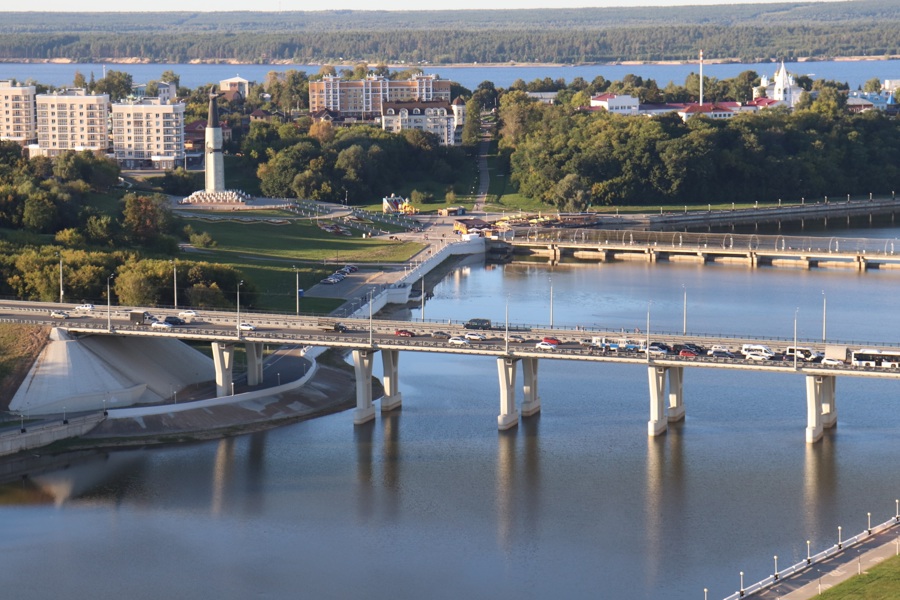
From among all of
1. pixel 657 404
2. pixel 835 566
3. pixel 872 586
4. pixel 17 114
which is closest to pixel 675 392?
pixel 657 404

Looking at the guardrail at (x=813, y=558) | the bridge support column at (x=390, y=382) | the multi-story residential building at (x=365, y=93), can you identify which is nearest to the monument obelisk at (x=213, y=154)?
the multi-story residential building at (x=365, y=93)

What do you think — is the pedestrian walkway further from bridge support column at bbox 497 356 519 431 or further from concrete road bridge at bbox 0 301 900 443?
bridge support column at bbox 497 356 519 431

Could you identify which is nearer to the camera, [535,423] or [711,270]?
[535,423]

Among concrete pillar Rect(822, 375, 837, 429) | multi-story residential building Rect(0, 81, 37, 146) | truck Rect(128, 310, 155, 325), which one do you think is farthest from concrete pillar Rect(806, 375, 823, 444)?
multi-story residential building Rect(0, 81, 37, 146)

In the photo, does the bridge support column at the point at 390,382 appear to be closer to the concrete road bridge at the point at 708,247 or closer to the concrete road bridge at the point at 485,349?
the concrete road bridge at the point at 485,349

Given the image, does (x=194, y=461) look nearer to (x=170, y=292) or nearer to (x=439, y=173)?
(x=170, y=292)

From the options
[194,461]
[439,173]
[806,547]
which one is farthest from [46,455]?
[439,173]
